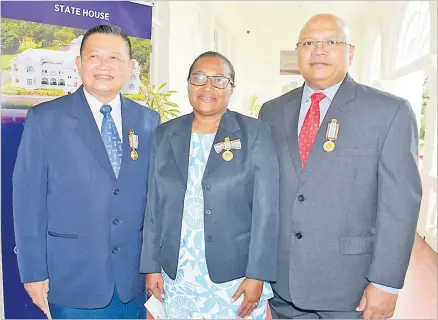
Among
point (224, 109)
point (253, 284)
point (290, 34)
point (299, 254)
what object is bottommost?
point (253, 284)

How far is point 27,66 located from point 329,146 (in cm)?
205

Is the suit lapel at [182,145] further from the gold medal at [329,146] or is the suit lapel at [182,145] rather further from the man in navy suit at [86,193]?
the gold medal at [329,146]

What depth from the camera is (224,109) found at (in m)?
1.85

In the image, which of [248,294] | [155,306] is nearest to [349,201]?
[248,294]

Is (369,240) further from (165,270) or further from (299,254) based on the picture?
(165,270)

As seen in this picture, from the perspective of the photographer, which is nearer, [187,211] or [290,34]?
[187,211]

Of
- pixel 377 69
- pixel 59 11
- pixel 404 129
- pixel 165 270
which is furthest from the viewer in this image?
pixel 377 69

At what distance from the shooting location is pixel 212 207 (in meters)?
1.72

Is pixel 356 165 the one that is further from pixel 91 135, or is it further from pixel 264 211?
pixel 91 135

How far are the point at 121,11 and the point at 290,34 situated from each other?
338 inches

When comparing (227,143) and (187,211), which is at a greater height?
(227,143)

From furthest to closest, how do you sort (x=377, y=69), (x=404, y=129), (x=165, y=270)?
(x=377, y=69) < (x=165, y=270) < (x=404, y=129)

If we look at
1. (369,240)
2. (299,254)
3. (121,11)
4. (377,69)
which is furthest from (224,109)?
(377,69)

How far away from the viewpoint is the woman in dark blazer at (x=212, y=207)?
1.73m
